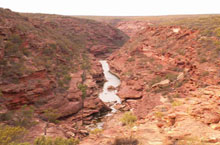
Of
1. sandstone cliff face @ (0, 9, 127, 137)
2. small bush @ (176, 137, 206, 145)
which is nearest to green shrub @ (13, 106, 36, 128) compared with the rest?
sandstone cliff face @ (0, 9, 127, 137)

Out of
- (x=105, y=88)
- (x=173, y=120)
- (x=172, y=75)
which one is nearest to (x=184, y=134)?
(x=173, y=120)

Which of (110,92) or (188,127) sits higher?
(188,127)

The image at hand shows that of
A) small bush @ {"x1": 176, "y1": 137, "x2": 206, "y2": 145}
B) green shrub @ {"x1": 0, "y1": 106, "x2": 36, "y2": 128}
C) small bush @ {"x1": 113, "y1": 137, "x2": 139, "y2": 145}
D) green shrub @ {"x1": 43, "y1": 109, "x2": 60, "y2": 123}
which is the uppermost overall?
small bush @ {"x1": 176, "y1": 137, "x2": 206, "y2": 145}

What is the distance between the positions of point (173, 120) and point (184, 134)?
277 cm

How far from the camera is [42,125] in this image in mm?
20438

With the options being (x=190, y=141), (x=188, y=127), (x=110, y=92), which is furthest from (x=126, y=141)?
(x=110, y=92)

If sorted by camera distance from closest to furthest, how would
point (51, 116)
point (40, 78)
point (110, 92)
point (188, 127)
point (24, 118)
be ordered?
point (188, 127), point (24, 118), point (51, 116), point (40, 78), point (110, 92)

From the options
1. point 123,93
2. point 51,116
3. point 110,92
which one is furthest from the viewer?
point 110,92

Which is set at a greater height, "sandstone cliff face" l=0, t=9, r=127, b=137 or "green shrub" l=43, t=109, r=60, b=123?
"sandstone cliff face" l=0, t=9, r=127, b=137

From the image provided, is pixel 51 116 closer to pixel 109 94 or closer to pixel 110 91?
pixel 109 94

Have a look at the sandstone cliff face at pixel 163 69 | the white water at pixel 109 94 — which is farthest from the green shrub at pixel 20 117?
the sandstone cliff face at pixel 163 69

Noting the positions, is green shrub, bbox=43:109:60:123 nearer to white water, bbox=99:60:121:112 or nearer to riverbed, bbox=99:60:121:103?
white water, bbox=99:60:121:112

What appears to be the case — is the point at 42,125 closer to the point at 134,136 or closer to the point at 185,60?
the point at 134,136

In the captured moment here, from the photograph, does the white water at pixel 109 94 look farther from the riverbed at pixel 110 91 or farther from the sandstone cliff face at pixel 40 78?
the sandstone cliff face at pixel 40 78
